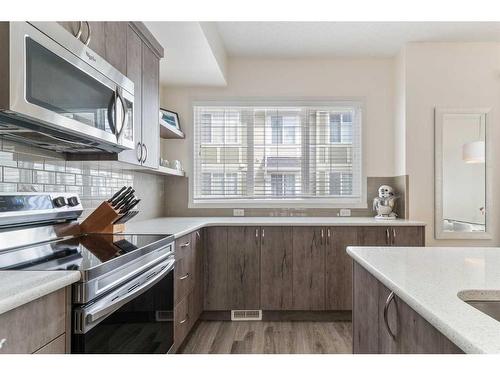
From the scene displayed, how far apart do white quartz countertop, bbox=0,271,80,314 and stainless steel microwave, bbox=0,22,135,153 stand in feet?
1.64

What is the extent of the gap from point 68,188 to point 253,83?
2.32 meters

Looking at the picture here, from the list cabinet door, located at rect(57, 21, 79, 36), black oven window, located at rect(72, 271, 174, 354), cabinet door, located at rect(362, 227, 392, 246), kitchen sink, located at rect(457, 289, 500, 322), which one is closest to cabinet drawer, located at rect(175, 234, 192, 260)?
black oven window, located at rect(72, 271, 174, 354)

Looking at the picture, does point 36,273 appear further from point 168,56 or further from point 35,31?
point 168,56

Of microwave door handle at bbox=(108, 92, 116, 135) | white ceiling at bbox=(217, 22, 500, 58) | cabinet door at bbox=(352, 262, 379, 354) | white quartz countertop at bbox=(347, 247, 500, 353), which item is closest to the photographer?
white quartz countertop at bbox=(347, 247, 500, 353)

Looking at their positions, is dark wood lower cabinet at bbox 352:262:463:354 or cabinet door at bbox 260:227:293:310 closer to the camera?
dark wood lower cabinet at bbox 352:262:463:354

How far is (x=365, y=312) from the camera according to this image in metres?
1.54

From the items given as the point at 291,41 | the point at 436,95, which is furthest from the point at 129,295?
the point at 436,95

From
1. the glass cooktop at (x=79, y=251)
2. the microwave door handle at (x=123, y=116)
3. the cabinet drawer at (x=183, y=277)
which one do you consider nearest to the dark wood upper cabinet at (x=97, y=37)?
the microwave door handle at (x=123, y=116)

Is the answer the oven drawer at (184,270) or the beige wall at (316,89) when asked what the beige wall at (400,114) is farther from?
the oven drawer at (184,270)

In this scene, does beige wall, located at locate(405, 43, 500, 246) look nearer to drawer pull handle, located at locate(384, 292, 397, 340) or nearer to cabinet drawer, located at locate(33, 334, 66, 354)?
drawer pull handle, located at locate(384, 292, 397, 340)

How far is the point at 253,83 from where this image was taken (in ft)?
12.8

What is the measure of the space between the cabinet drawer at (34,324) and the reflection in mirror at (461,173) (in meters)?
3.46

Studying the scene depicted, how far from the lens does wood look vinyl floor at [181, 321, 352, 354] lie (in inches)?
104

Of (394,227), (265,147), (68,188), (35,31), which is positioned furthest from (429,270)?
(265,147)
